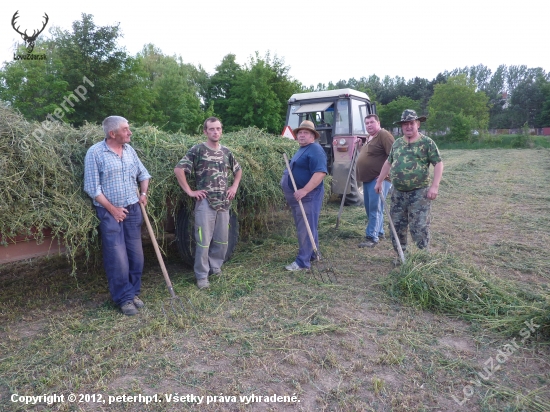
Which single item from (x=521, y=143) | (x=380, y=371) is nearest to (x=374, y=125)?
(x=380, y=371)

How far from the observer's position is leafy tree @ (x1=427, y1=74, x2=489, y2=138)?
41906mm

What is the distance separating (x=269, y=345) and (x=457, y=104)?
4652 cm

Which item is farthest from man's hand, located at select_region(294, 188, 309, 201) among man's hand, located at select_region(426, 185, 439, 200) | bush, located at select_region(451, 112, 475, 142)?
bush, located at select_region(451, 112, 475, 142)

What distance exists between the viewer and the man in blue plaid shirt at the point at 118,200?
322 centimetres

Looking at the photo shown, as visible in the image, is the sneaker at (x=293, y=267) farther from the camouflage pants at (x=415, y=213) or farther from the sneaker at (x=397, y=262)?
the camouflage pants at (x=415, y=213)

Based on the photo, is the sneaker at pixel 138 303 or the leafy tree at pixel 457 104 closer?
the sneaker at pixel 138 303

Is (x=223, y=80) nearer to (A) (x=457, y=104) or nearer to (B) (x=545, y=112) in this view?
(A) (x=457, y=104)

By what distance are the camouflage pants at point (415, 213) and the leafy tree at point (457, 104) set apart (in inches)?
1636

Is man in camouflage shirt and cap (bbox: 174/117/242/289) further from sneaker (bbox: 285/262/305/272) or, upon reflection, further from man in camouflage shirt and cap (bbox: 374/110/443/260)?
man in camouflage shirt and cap (bbox: 374/110/443/260)

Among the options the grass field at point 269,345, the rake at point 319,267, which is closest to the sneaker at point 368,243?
the grass field at point 269,345

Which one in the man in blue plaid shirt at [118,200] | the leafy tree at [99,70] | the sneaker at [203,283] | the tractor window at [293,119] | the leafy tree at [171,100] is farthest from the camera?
the leafy tree at [171,100]

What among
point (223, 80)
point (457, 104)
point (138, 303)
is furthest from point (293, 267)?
point (457, 104)

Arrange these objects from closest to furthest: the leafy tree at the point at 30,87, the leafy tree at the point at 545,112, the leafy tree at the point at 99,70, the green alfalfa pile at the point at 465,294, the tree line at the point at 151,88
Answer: the green alfalfa pile at the point at 465,294
the leafy tree at the point at 30,87
the tree line at the point at 151,88
the leafy tree at the point at 99,70
the leafy tree at the point at 545,112

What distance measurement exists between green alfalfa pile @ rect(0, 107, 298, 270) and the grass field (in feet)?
2.33
